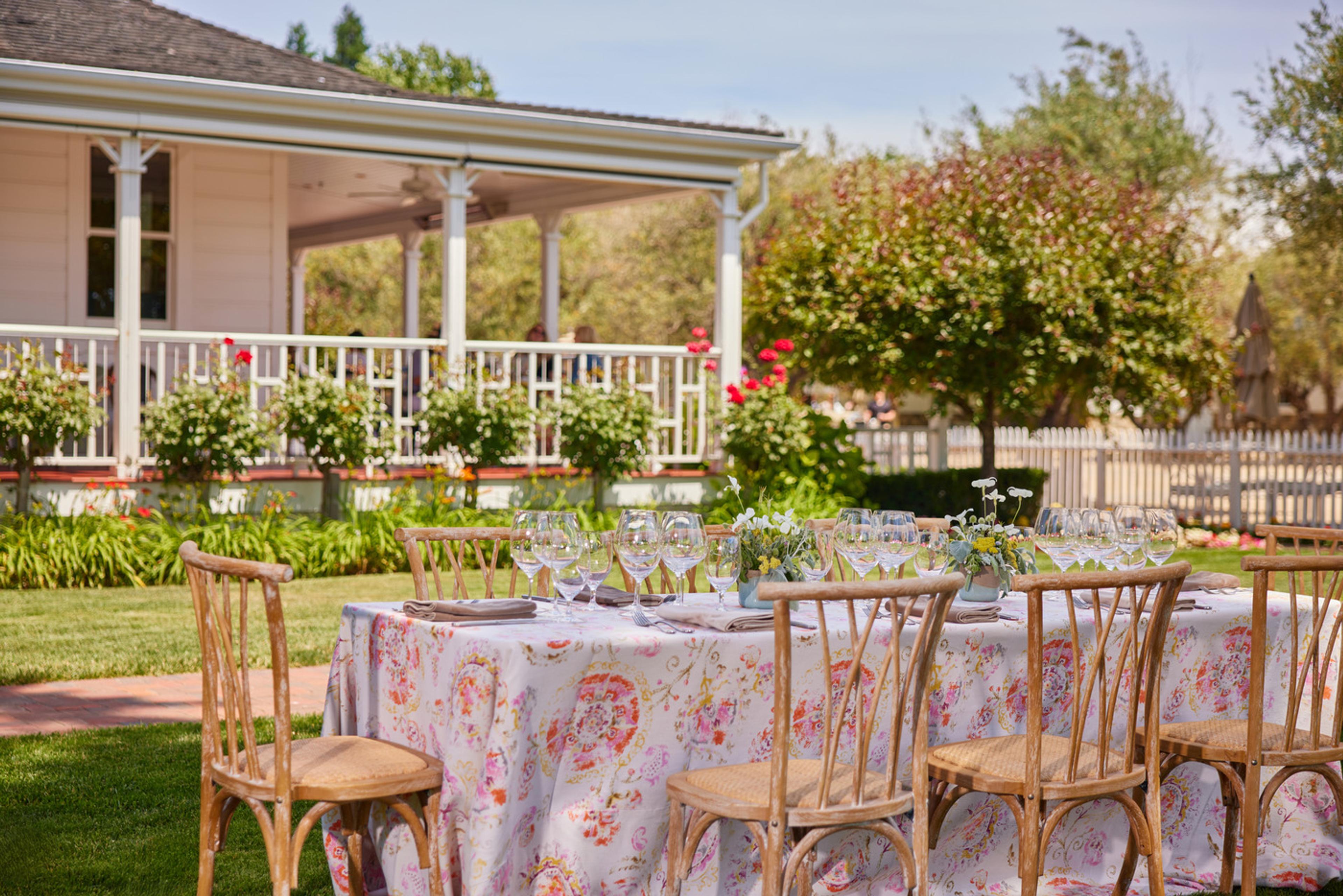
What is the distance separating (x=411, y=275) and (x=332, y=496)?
7.08m

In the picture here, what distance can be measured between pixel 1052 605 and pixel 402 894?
2.15m

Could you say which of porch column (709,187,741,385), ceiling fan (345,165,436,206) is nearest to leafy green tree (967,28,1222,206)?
porch column (709,187,741,385)

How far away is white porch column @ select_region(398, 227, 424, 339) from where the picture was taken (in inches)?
679

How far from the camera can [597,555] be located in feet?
12.7

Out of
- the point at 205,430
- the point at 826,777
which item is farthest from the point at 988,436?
the point at 826,777

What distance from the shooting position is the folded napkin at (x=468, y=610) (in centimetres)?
363

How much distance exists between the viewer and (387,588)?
→ 32.9 ft

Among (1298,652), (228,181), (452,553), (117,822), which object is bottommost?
(117,822)

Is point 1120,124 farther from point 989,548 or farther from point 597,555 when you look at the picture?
point 597,555

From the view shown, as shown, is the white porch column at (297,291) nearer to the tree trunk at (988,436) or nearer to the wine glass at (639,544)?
the tree trunk at (988,436)

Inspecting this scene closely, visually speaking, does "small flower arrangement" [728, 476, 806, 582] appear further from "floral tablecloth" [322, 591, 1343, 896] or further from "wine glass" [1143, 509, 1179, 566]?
"wine glass" [1143, 509, 1179, 566]

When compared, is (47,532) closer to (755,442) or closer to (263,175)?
(263,175)

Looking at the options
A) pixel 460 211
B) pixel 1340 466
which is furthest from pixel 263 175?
pixel 1340 466

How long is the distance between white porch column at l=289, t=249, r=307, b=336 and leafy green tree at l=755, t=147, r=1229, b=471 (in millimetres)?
5234
